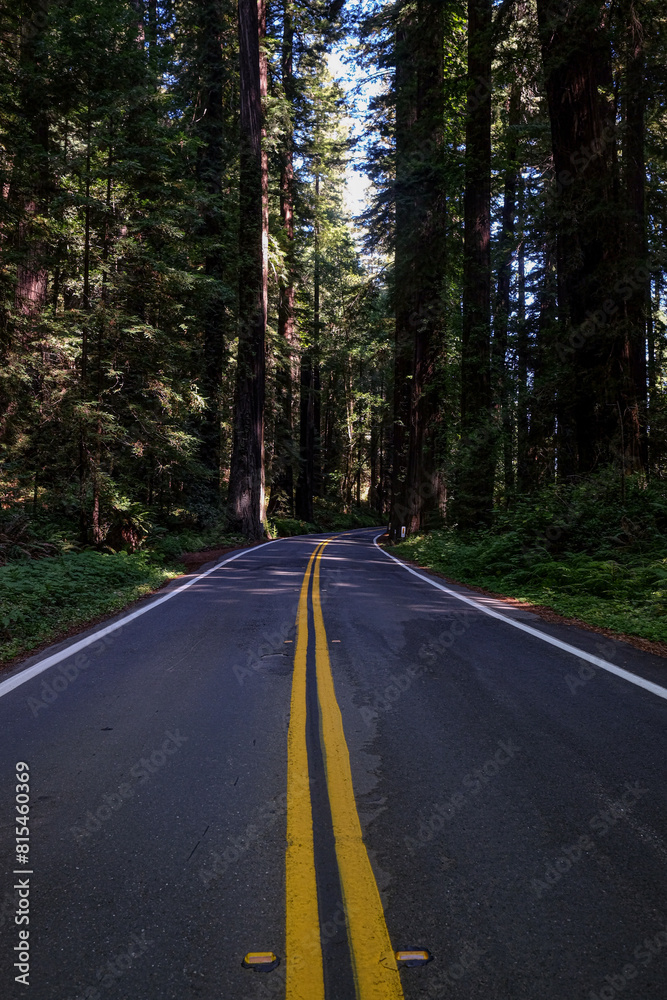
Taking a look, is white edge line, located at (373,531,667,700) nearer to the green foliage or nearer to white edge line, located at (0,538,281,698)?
white edge line, located at (0,538,281,698)

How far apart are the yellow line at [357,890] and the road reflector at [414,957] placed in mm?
31

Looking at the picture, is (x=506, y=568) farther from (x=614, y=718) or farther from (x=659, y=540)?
(x=614, y=718)

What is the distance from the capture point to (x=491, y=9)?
15812 millimetres

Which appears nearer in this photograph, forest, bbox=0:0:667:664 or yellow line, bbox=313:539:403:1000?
yellow line, bbox=313:539:403:1000

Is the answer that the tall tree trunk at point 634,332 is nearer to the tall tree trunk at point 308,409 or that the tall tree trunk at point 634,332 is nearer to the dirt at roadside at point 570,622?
the dirt at roadside at point 570,622

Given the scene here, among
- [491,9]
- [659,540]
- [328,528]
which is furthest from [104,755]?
[328,528]

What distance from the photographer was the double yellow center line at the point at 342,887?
2.00 meters

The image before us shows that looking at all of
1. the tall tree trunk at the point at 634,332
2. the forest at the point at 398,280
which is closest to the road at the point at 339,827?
the forest at the point at 398,280

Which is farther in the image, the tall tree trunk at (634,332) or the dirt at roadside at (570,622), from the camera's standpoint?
the tall tree trunk at (634,332)

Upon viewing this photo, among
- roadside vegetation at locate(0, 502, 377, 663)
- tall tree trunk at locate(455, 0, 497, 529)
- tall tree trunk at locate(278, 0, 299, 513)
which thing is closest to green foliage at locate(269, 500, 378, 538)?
tall tree trunk at locate(278, 0, 299, 513)

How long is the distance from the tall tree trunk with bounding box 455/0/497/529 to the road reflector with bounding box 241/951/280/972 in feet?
50.7

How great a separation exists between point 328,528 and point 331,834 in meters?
41.0

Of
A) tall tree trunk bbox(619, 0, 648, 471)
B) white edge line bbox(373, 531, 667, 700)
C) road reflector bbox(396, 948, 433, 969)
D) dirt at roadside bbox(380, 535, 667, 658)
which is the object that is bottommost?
road reflector bbox(396, 948, 433, 969)

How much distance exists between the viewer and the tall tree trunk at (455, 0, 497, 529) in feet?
55.4
